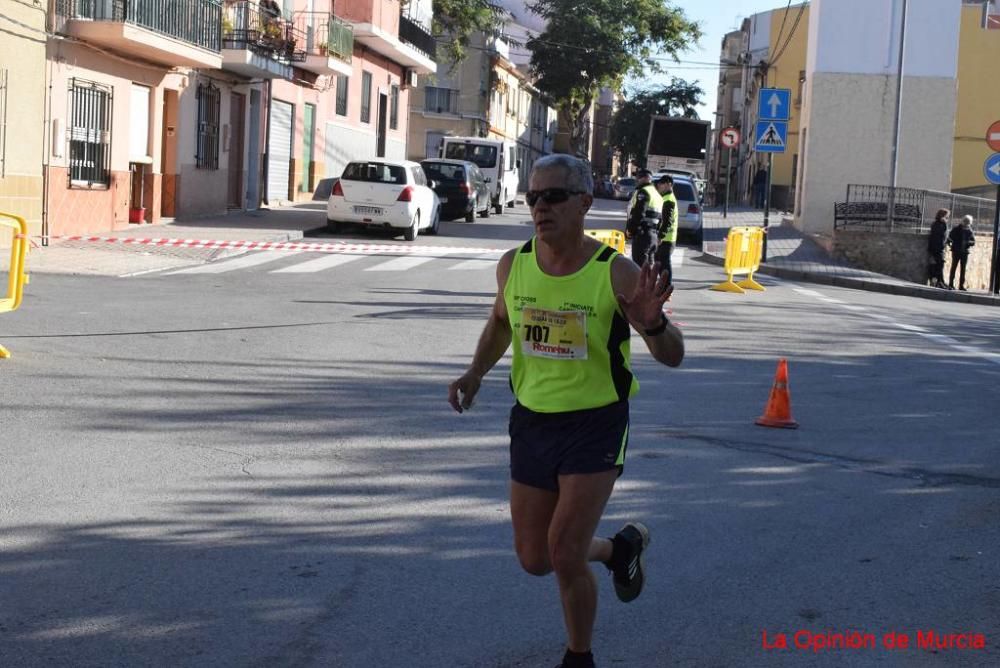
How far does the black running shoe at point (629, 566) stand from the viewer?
4.59 metres

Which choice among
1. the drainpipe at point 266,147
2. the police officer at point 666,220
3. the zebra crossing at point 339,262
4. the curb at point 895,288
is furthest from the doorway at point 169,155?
the police officer at point 666,220

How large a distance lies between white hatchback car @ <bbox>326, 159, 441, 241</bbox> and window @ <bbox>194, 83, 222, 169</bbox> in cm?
403

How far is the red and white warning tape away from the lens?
21.3 m

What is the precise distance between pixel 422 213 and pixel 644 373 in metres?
17.1

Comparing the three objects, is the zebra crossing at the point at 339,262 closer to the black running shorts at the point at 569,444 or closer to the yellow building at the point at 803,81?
the black running shorts at the point at 569,444

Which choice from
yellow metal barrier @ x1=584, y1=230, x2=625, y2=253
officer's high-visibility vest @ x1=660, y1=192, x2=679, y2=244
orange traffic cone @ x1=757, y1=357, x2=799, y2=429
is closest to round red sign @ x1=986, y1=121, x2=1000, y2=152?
yellow metal barrier @ x1=584, y1=230, x2=625, y2=253

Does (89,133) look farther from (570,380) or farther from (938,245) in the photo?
(570,380)

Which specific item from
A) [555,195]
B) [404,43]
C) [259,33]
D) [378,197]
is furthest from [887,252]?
[555,195]

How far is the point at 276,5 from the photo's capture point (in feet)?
107

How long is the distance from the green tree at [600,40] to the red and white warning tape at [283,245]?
1853 inches

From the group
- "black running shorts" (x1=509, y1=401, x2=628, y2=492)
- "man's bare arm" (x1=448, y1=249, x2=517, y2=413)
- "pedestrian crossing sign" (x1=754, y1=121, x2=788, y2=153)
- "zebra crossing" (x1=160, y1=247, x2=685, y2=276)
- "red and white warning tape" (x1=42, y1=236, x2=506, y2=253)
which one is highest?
"pedestrian crossing sign" (x1=754, y1=121, x2=788, y2=153)

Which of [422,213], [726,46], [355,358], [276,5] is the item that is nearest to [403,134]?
[276,5]

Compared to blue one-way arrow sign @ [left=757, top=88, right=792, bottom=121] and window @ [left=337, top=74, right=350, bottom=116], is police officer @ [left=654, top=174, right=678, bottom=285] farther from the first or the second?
window @ [left=337, top=74, right=350, bottom=116]

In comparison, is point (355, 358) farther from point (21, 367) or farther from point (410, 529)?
→ point (410, 529)
